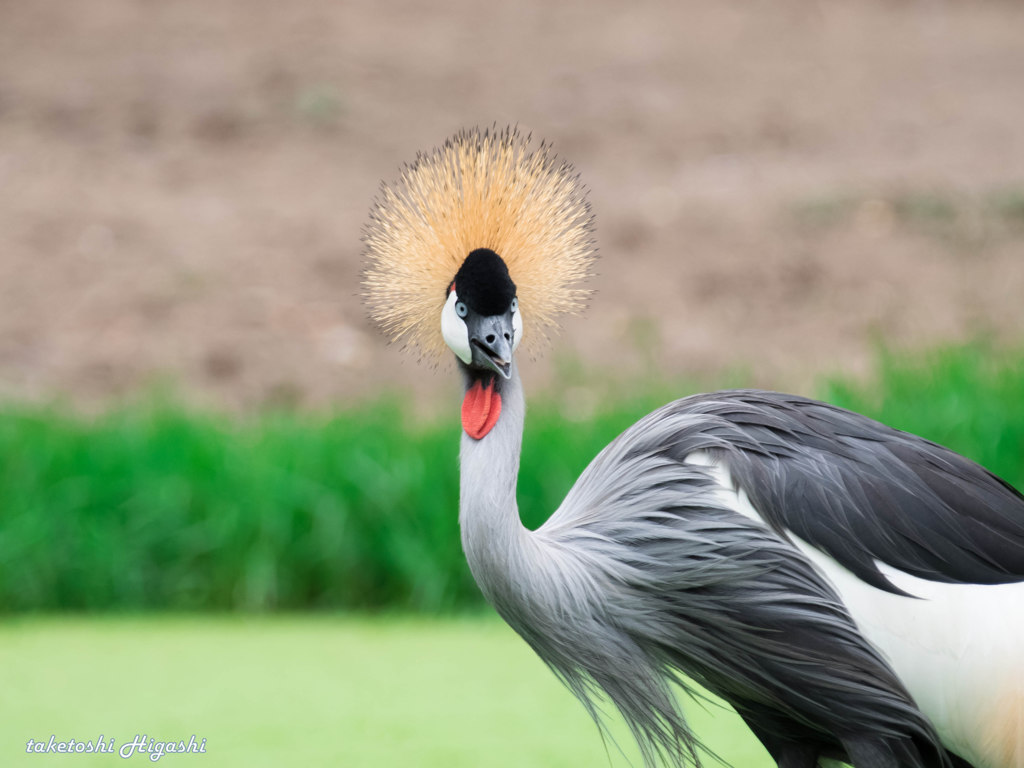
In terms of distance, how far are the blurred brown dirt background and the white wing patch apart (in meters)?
2.57

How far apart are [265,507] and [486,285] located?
183 cm

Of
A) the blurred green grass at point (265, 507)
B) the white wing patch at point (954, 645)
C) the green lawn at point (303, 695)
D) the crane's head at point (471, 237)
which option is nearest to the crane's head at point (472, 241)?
the crane's head at point (471, 237)

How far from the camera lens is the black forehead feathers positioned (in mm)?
1688

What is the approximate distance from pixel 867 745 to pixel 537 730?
89 centimetres

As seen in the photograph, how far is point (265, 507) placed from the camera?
3.35 metres

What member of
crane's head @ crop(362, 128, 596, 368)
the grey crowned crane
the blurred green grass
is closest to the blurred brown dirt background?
the blurred green grass

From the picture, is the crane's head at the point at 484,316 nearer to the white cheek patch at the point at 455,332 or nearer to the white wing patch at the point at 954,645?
the white cheek patch at the point at 455,332

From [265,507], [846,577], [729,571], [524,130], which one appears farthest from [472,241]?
[524,130]

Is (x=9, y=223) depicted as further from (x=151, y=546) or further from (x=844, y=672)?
(x=844, y=672)

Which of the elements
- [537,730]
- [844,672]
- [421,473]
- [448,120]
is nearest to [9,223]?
[448,120]

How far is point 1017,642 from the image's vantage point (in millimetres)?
1676

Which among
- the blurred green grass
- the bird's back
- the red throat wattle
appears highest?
the red throat wattle

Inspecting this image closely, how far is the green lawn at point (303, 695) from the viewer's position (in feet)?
7.45

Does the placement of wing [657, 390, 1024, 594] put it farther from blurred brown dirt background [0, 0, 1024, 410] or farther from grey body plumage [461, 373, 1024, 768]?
blurred brown dirt background [0, 0, 1024, 410]
